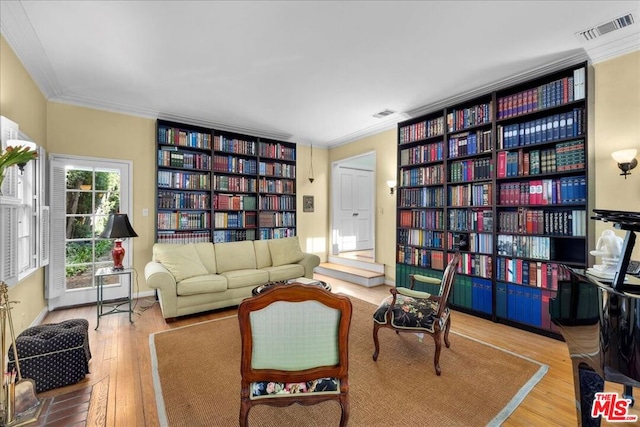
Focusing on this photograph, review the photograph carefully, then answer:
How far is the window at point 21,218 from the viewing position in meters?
2.32

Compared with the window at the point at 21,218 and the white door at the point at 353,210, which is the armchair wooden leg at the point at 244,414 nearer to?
the window at the point at 21,218

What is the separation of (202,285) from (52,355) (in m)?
1.55

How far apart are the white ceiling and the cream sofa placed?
2.14 meters

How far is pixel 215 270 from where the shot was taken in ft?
14.0

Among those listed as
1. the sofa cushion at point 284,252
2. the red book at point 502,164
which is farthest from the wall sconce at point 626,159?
the sofa cushion at point 284,252

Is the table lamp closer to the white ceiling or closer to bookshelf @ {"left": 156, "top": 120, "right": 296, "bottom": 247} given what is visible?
bookshelf @ {"left": 156, "top": 120, "right": 296, "bottom": 247}

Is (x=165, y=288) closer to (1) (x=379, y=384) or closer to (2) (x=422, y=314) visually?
(1) (x=379, y=384)

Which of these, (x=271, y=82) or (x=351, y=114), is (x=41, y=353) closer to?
(x=271, y=82)

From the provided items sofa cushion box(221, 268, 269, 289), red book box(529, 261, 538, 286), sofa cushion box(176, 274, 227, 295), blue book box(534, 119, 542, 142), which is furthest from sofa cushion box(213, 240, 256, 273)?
blue book box(534, 119, 542, 142)

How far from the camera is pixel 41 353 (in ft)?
7.01

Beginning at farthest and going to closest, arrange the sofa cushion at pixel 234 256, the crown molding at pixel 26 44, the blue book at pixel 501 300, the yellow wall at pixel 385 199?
the yellow wall at pixel 385 199 → the sofa cushion at pixel 234 256 → the blue book at pixel 501 300 → the crown molding at pixel 26 44

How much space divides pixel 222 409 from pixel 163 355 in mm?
1073

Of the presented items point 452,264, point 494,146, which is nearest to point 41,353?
point 452,264

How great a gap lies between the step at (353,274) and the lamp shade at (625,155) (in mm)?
3516
